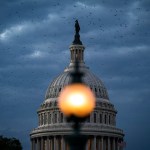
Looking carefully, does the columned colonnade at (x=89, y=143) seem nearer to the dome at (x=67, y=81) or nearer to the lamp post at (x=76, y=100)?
the dome at (x=67, y=81)

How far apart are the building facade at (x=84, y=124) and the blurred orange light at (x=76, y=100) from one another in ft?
491

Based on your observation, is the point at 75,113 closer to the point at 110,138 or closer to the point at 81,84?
the point at 81,84

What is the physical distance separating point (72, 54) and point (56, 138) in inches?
969

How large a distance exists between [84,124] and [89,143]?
502cm

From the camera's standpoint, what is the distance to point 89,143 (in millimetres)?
167125

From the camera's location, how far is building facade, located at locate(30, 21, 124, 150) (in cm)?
16862

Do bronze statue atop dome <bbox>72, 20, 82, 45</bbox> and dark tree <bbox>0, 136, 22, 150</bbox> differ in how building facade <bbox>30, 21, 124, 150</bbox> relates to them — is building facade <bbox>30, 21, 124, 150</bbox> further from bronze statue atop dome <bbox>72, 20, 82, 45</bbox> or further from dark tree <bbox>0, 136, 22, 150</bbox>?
dark tree <bbox>0, 136, 22, 150</bbox>

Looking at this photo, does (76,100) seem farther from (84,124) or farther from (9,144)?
(84,124)

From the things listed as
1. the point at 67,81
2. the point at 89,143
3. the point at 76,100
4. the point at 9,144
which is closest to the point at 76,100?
the point at 76,100

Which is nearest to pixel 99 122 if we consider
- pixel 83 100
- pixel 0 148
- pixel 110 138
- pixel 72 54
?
pixel 110 138

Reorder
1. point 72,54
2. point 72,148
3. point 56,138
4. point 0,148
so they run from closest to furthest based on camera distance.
Answer: point 72,148, point 0,148, point 56,138, point 72,54

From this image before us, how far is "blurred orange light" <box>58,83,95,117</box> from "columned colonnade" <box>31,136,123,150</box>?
149944mm

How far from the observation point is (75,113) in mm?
15789

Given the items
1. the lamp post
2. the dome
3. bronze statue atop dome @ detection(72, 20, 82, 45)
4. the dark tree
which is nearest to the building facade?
the dome
